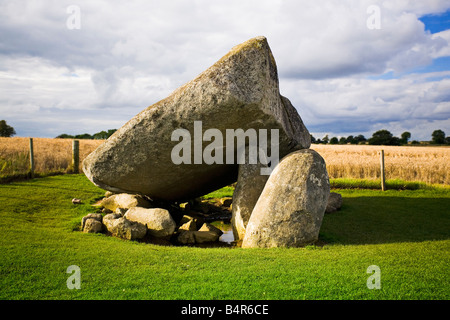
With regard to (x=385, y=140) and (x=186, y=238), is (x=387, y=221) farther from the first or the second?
(x=385, y=140)

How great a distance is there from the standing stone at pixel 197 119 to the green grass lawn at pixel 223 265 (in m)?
2.09

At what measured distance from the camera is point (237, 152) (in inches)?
428

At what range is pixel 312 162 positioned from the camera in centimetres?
897

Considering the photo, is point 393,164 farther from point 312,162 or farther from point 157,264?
point 157,264

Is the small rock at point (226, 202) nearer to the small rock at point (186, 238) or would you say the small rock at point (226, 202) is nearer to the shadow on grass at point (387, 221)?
the shadow on grass at point (387, 221)

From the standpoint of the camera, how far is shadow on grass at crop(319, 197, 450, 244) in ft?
31.9

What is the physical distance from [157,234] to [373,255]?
5688mm

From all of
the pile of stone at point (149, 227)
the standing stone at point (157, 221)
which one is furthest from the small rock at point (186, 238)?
the standing stone at point (157, 221)

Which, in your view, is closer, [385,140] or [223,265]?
[223,265]

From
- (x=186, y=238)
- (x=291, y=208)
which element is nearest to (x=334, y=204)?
(x=291, y=208)

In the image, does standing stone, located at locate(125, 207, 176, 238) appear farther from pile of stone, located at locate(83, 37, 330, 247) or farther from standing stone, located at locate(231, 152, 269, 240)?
standing stone, located at locate(231, 152, 269, 240)

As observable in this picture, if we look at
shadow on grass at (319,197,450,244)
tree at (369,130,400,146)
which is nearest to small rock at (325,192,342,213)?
shadow on grass at (319,197,450,244)

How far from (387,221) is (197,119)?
24.2ft
